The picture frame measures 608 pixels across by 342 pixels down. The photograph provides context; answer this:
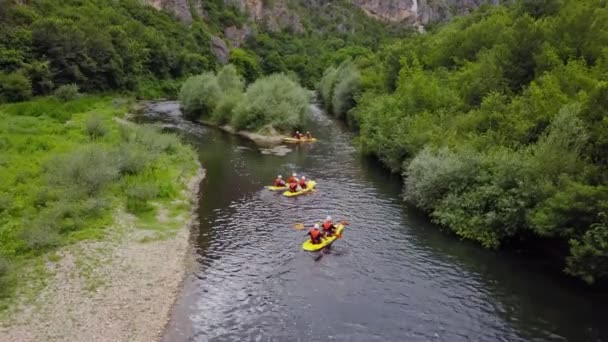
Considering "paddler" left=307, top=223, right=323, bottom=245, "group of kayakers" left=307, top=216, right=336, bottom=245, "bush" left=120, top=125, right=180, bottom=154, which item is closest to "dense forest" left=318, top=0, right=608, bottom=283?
"group of kayakers" left=307, top=216, right=336, bottom=245

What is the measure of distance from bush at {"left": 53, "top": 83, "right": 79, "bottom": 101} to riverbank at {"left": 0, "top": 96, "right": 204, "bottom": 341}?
24338mm

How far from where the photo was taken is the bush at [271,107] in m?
58.7

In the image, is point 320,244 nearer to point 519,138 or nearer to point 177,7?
point 519,138

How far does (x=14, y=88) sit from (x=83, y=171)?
3711cm

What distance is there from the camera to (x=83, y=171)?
30.9 m

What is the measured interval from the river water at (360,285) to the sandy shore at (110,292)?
0.92 metres

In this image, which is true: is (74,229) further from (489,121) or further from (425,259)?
(489,121)

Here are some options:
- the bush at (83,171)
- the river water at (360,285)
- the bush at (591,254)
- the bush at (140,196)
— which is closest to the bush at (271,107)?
the river water at (360,285)

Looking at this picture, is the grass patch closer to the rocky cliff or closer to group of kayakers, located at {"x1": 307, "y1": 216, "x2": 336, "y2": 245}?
group of kayakers, located at {"x1": 307, "y1": 216, "x2": 336, "y2": 245}

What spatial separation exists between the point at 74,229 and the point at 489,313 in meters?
20.4

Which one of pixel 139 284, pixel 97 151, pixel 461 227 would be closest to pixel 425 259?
pixel 461 227

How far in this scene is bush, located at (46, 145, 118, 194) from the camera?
30250 mm

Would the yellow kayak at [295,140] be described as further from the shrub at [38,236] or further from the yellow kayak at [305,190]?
the shrub at [38,236]


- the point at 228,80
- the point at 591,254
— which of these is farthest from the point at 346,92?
the point at 591,254
